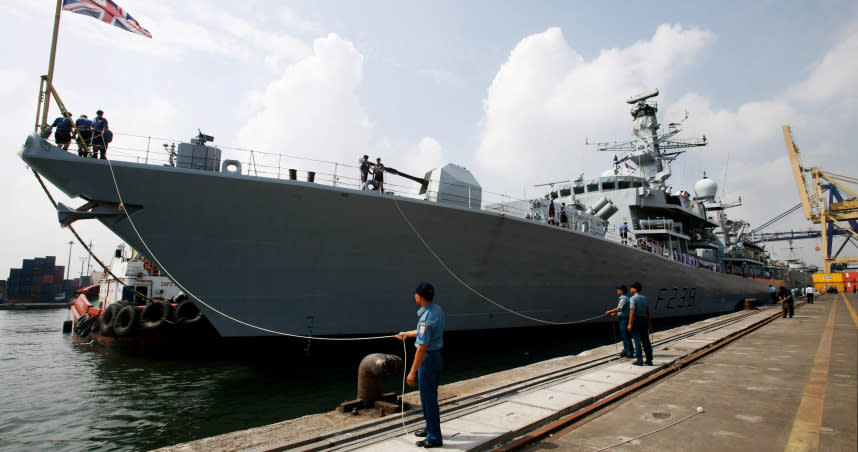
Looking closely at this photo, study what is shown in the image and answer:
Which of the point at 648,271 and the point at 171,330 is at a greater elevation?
the point at 648,271

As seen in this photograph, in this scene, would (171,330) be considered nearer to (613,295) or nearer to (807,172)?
(613,295)

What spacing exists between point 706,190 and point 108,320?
30418 mm

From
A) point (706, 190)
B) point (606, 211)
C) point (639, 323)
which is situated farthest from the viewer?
point (706, 190)

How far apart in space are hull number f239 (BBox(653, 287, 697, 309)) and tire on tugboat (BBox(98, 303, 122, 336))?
19.5 meters

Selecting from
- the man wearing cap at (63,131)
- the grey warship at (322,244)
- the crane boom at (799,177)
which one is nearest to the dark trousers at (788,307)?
the grey warship at (322,244)

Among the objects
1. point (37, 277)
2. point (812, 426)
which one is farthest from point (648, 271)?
point (37, 277)

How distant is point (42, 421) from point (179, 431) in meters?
2.62

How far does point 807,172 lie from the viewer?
43.0 meters

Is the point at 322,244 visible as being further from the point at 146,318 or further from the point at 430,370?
the point at 146,318

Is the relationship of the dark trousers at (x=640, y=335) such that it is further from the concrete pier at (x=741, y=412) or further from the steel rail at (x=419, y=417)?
the concrete pier at (x=741, y=412)

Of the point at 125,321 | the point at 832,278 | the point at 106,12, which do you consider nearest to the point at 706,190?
the point at 106,12

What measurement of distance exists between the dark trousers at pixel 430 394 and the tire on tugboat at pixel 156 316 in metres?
12.2

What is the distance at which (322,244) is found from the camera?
7.57 metres

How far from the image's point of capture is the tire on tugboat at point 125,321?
41.3ft
